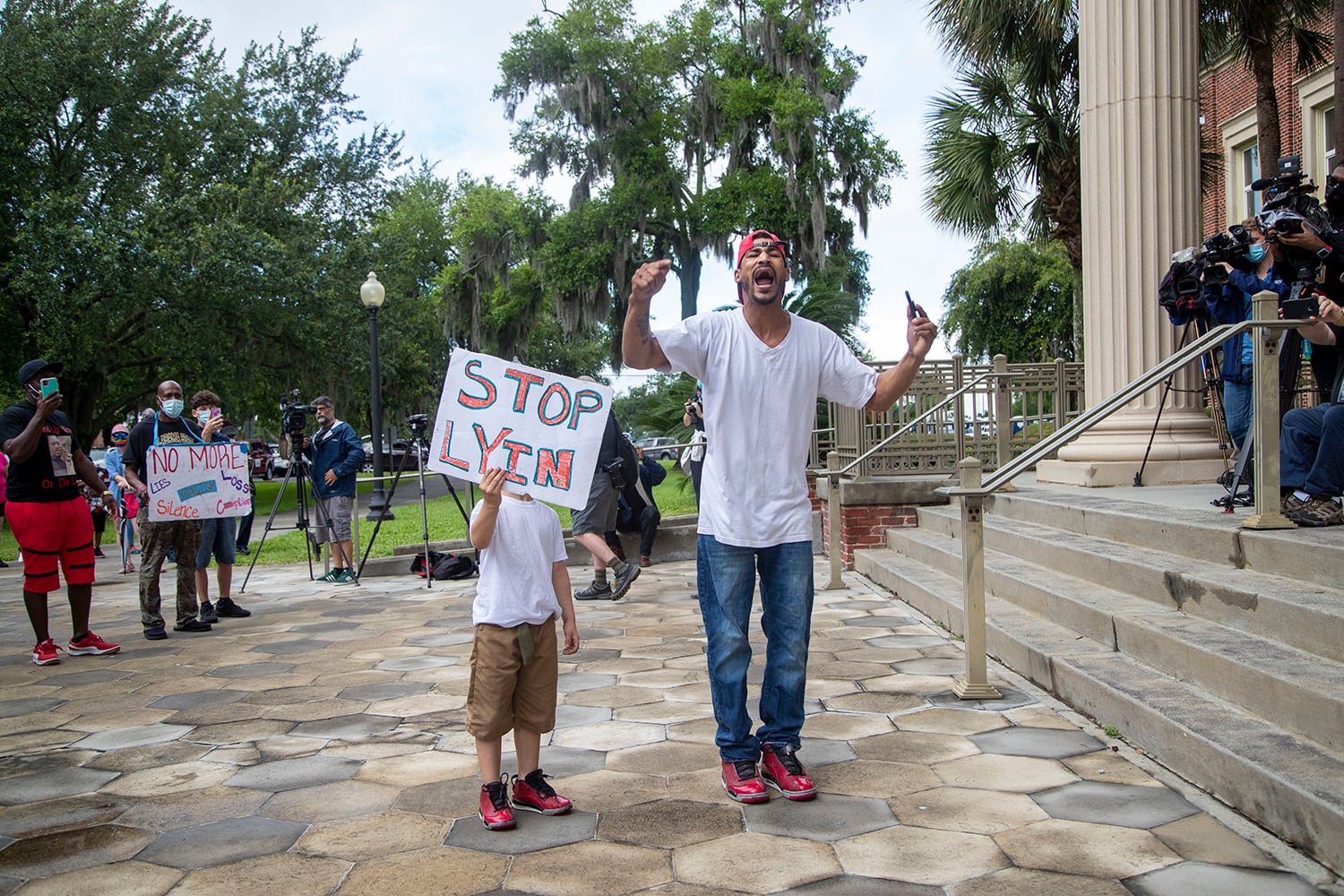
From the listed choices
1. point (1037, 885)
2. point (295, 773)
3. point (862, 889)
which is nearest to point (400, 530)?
point (295, 773)

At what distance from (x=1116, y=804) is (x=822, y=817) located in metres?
0.98

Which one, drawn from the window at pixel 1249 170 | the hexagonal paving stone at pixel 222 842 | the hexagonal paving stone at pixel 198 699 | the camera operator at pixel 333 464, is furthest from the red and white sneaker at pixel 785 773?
the window at pixel 1249 170

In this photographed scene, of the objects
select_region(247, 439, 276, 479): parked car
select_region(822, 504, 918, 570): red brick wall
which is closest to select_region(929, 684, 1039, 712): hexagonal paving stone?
select_region(822, 504, 918, 570): red brick wall

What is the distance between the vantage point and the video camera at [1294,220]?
216 inches

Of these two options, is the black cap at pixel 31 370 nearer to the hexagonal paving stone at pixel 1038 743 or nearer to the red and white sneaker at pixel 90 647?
the red and white sneaker at pixel 90 647

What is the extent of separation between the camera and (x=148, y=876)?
10.3 feet

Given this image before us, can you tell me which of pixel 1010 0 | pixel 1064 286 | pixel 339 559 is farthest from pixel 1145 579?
pixel 1064 286

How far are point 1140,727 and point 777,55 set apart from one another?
1104 inches

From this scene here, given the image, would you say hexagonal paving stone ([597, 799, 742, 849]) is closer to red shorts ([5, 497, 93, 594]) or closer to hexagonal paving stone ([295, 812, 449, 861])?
hexagonal paving stone ([295, 812, 449, 861])

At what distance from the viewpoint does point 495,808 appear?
3.47 metres

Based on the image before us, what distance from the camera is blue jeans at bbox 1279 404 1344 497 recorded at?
4.74 m

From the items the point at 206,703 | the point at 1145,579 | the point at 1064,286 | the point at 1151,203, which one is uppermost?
the point at 1064,286

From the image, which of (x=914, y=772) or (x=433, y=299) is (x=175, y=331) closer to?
(x=433, y=299)

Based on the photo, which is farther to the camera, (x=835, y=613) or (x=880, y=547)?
(x=880, y=547)
